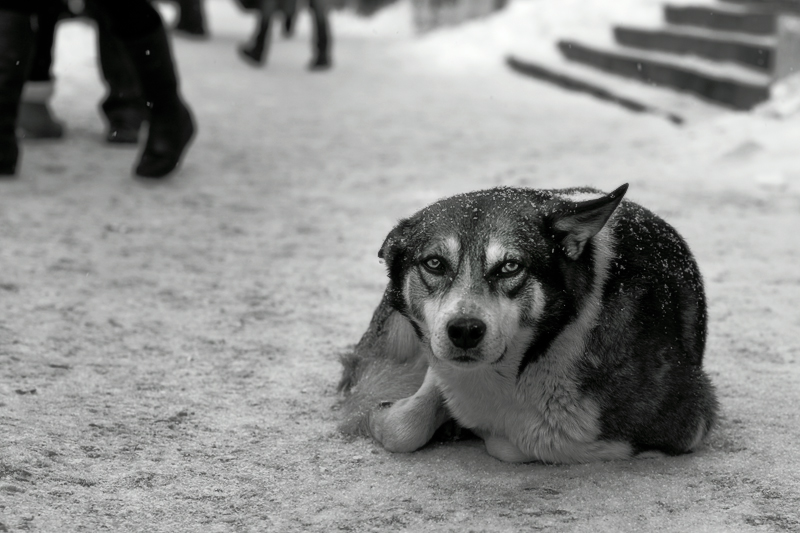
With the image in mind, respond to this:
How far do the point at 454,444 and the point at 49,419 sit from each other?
1.28 meters

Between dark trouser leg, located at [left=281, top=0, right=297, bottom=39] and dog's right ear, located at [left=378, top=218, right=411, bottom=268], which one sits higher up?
dog's right ear, located at [left=378, top=218, right=411, bottom=268]

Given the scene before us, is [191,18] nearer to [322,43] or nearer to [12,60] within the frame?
[322,43]

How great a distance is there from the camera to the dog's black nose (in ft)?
9.18

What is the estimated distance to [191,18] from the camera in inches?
635

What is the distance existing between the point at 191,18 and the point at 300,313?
40.8 feet

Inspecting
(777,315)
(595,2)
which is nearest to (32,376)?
(777,315)

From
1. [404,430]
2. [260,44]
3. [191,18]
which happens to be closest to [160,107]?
[404,430]

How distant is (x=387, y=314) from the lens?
357cm

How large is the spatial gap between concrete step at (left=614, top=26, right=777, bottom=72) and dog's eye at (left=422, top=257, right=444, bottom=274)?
7042 millimetres

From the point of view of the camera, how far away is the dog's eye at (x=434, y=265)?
2984mm

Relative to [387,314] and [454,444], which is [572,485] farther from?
[387,314]

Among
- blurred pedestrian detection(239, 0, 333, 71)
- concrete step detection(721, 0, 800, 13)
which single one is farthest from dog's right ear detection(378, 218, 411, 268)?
blurred pedestrian detection(239, 0, 333, 71)

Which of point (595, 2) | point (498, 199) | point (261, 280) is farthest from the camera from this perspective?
point (595, 2)

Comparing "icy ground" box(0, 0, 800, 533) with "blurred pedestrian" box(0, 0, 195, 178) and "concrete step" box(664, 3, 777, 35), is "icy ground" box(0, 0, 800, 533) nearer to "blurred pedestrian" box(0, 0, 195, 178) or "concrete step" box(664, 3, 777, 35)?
"blurred pedestrian" box(0, 0, 195, 178)
